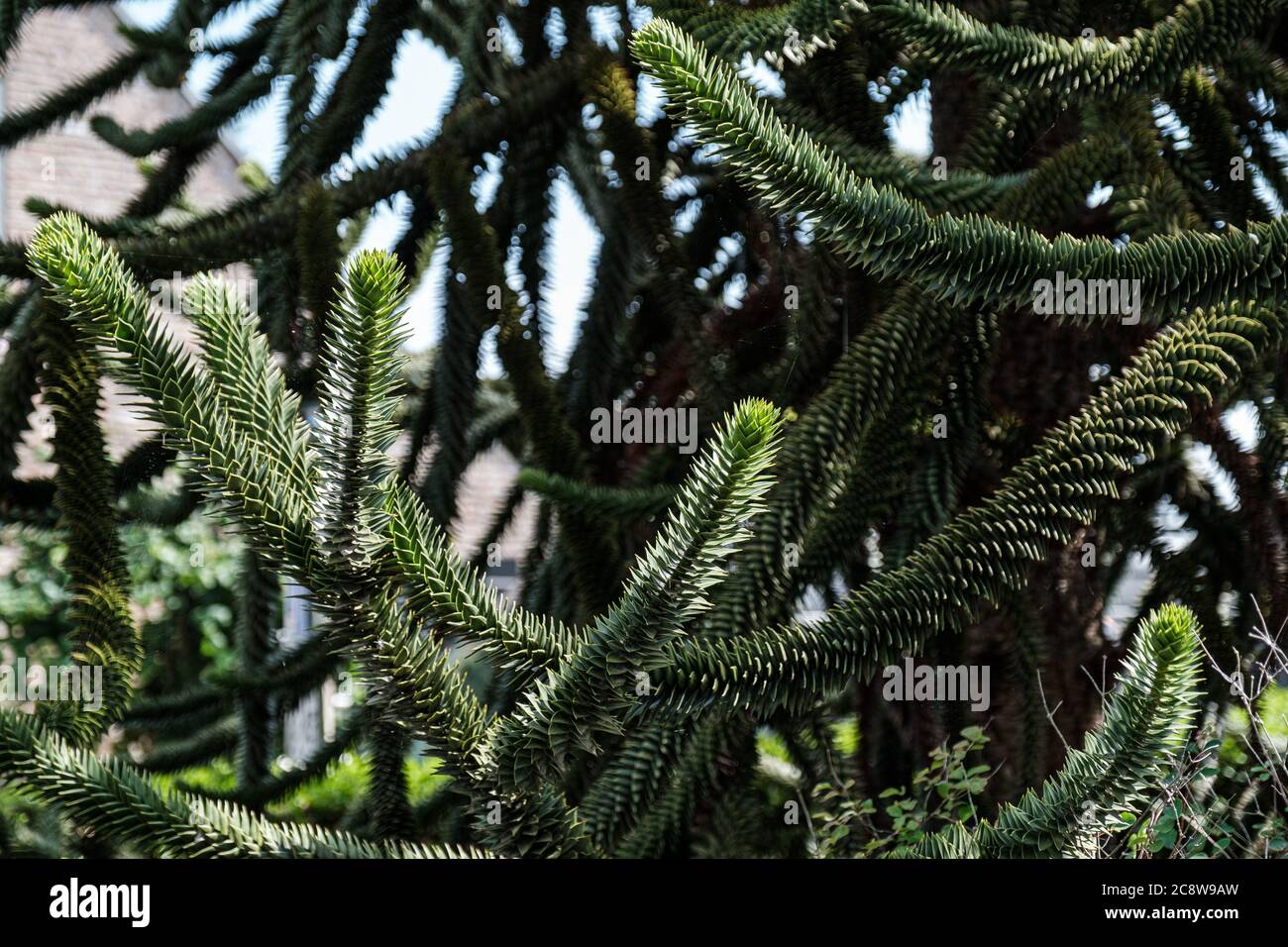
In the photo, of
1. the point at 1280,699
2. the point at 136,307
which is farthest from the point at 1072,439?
the point at 1280,699

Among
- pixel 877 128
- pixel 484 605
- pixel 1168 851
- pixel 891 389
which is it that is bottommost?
pixel 1168 851

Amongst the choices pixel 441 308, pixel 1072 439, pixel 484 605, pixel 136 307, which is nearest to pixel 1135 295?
pixel 1072 439

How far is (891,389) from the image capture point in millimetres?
1864

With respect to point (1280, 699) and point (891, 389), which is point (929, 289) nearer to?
point (891, 389)

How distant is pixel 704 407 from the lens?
7.66 ft

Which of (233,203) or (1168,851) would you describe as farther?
(233,203)

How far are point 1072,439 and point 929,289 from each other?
37cm

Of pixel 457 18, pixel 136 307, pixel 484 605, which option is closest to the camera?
pixel 136 307

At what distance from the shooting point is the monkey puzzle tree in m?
1.12

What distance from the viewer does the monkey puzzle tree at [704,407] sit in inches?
43.9

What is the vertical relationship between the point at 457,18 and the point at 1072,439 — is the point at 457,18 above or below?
above

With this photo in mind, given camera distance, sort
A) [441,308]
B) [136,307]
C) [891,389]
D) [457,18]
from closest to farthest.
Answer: [136,307] → [891,389] → [441,308] → [457,18]

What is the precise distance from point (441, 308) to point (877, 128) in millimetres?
1069
